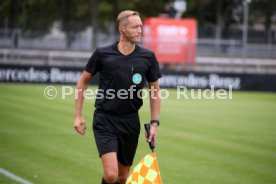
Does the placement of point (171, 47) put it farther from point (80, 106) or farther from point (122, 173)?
point (80, 106)

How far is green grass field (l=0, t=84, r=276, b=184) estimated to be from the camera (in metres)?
10.7

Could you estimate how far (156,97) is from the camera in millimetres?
7883

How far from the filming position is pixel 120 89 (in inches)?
299

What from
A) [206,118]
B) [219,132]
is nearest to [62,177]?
[219,132]

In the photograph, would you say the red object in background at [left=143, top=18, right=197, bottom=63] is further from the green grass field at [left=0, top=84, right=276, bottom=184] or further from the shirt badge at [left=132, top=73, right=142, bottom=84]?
the shirt badge at [left=132, top=73, right=142, bottom=84]

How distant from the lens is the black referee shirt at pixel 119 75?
24.8ft

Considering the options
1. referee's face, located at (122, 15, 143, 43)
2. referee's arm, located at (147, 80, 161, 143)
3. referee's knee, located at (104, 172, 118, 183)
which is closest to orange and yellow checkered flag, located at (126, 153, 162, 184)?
referee's knee, located at (104, 172, 118, 183)

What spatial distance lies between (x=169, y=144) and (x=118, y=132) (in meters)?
6.77

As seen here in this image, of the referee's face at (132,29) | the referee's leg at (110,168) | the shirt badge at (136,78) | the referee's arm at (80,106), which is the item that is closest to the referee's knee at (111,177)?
the referee's leg at (110,168)

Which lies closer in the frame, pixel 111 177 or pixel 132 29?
pixel 111 177

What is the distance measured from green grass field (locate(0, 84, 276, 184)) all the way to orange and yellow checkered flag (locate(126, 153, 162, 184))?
2626mm

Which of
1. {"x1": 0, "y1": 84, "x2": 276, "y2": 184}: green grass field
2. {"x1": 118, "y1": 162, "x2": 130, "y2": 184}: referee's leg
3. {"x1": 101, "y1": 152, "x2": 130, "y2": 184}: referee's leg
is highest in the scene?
{"x1": 101, "y1": 152, "x2": 130, "y2": 184}: referee's leg

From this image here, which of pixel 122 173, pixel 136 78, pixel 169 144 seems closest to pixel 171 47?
pixel 169 144

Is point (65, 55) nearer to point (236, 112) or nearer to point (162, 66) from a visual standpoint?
point (162, 66)
